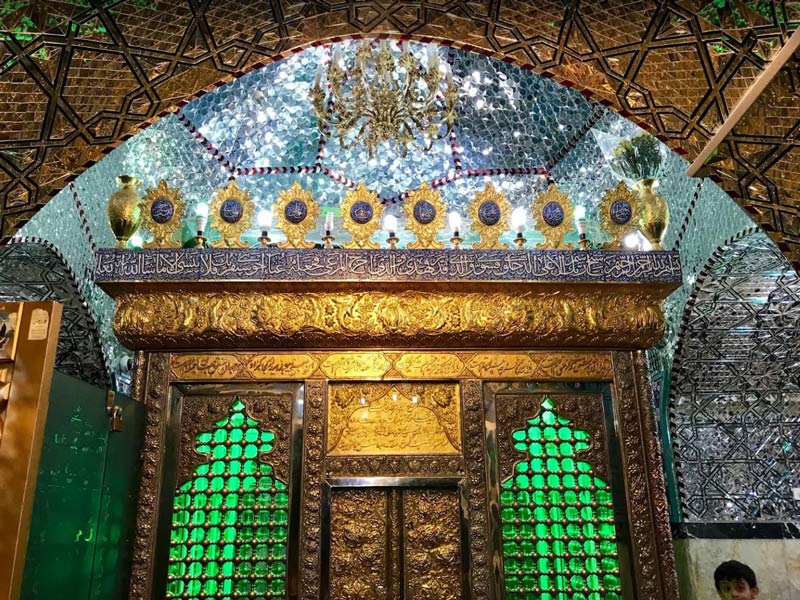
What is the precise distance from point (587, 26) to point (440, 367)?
2.18 meters

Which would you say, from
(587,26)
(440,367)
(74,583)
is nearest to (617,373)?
(440,367)

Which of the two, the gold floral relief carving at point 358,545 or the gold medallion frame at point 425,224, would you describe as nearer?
the gold floral relief carving at point 358,545

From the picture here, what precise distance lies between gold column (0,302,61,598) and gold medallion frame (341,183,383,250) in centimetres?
206

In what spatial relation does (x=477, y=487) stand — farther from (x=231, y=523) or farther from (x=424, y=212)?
(x=424, y=212)

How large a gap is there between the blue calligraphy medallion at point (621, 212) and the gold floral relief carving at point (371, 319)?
0.61 m

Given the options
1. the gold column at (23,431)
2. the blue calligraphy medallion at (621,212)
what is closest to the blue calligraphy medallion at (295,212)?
the gold column at (23,431)

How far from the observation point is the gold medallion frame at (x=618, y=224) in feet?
14.7

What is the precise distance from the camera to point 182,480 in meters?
4.05

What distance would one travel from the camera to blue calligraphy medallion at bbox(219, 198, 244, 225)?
4418 millimetres

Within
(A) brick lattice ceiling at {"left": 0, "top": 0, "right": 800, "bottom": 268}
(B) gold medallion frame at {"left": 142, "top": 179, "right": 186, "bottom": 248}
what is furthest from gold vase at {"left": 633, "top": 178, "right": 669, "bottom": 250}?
(B) gold medallion frame at {"left": 142, "top": 179, "right": 186, "bottom": 248}

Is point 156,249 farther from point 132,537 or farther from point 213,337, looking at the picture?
point 132,537

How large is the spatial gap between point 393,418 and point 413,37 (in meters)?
2.27

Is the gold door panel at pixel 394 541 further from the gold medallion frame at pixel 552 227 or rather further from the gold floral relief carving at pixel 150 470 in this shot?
the gold medallion frame at pixel 552 227

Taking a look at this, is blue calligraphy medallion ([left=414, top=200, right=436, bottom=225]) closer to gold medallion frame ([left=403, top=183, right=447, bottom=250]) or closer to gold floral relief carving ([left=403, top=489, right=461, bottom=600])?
gold medallion frame ([left=403, top=183, right=447, bottom=250])
